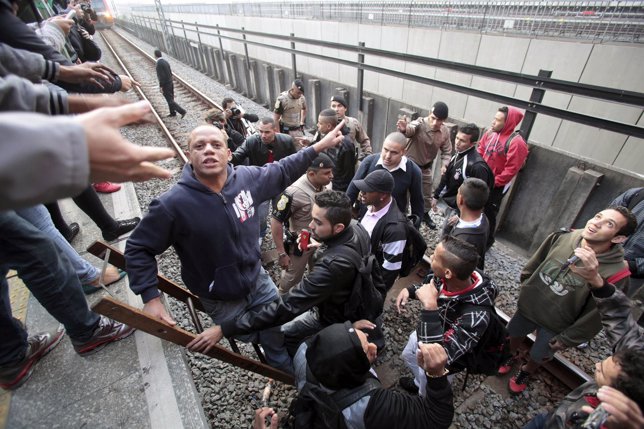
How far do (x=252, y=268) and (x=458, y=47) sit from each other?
1050cm

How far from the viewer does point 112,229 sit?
4.29 meters

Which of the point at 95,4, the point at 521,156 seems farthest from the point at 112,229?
the point at 95,4

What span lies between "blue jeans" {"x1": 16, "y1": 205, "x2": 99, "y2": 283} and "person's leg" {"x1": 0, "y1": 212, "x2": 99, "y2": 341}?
232mm

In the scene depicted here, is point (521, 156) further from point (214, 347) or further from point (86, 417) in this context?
point (86, 417)

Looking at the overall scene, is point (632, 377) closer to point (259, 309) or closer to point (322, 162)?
point (259, 309)

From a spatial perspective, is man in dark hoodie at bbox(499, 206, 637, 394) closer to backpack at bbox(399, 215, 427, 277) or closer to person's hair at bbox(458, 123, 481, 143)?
backpack at bbox(399, 215, 427, 277)

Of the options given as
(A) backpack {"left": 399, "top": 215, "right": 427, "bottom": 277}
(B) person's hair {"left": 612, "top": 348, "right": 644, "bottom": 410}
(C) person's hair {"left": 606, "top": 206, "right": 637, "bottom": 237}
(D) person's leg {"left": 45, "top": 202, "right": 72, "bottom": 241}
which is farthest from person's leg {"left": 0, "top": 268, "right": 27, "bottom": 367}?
(C) person's hair {"left": 606, "top": 206, "right": 637, "bottom": 237}

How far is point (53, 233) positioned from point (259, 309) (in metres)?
2.15

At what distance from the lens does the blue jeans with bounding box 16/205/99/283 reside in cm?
266

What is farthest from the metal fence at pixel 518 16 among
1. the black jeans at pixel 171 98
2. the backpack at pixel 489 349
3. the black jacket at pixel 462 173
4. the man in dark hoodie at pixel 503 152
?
the black jeans at pixel 171 98

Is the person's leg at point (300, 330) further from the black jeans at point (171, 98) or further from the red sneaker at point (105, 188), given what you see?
the black jeans at point (171, 98)

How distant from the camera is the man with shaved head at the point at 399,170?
145 inches

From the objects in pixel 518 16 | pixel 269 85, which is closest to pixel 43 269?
pixel 269 85

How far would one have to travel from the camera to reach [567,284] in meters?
2.64
